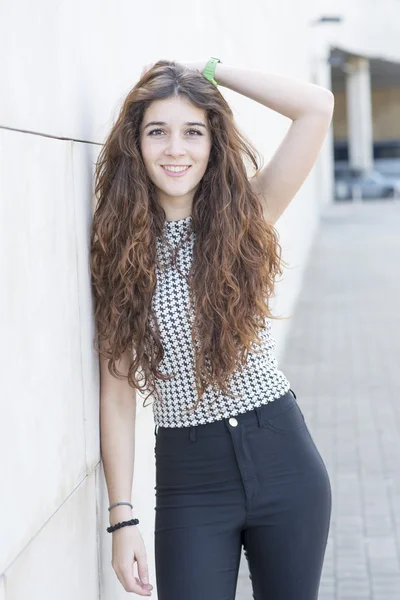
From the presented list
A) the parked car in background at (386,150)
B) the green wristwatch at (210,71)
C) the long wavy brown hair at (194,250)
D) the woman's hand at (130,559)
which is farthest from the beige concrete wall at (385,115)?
the woman's hand at (130,559)

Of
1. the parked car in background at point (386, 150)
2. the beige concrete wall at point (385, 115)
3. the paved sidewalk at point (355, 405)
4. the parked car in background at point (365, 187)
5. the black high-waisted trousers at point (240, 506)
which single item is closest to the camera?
the black high-waisted trousers at point (240, 506)

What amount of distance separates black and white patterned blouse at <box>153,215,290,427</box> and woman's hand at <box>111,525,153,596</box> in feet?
0.96

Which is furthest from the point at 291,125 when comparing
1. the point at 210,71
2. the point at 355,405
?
the point at 355,405

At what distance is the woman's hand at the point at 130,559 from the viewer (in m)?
2.44

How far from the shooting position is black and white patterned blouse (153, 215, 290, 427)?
2.47 m

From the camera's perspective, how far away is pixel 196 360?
96.5 inches

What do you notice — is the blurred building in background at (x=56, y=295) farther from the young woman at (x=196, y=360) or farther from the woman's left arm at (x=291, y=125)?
the woman's left arm at (x=291, y=125)

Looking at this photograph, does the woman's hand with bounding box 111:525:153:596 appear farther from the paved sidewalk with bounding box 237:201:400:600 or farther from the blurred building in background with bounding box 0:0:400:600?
the paved sidewalk with bounding box 237:201:400:600

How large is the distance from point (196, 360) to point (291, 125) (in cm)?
74

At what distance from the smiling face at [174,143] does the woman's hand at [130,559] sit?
876mm

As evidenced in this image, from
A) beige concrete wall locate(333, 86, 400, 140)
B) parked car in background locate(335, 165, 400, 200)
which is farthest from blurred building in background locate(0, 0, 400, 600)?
beige concrete wall locate(333, 86, 400, 140)

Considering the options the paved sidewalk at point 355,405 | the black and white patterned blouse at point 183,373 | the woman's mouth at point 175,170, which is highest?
the woman's mouth at point 175,170

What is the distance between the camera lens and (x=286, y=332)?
1127cm

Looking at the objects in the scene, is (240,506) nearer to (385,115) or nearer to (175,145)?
(175,145)
